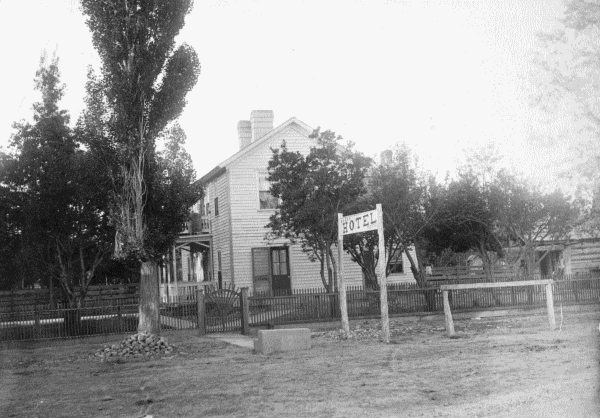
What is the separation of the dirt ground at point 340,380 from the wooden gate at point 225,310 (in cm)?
359

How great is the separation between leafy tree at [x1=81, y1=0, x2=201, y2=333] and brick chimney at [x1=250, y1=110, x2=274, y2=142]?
1352 cm

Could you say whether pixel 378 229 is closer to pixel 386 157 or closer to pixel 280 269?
pixel 386 157

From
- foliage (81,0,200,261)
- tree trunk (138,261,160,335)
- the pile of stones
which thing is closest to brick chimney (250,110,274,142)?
foliage (81,0,200,261)

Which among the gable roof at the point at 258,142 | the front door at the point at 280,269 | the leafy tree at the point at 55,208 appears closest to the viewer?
the leafy tree at the point at 55,208

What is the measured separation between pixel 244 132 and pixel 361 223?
1895 centimetres

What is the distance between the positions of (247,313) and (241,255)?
33.0 ft

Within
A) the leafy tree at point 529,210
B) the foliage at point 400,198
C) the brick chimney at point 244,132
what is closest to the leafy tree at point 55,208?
the brick chimney at point 244,132

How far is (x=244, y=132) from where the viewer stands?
3309 cm

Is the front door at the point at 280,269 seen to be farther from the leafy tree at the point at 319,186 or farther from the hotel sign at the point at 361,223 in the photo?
the hotel sign at the point at 361,223

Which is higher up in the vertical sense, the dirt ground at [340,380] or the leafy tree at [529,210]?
the leafy tree at [529,210]

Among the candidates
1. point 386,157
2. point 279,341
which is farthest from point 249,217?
point 279,341

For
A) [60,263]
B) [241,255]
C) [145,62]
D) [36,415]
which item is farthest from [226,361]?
[241,255]

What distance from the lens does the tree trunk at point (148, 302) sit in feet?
58.2

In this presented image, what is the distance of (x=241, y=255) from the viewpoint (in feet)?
96.9
